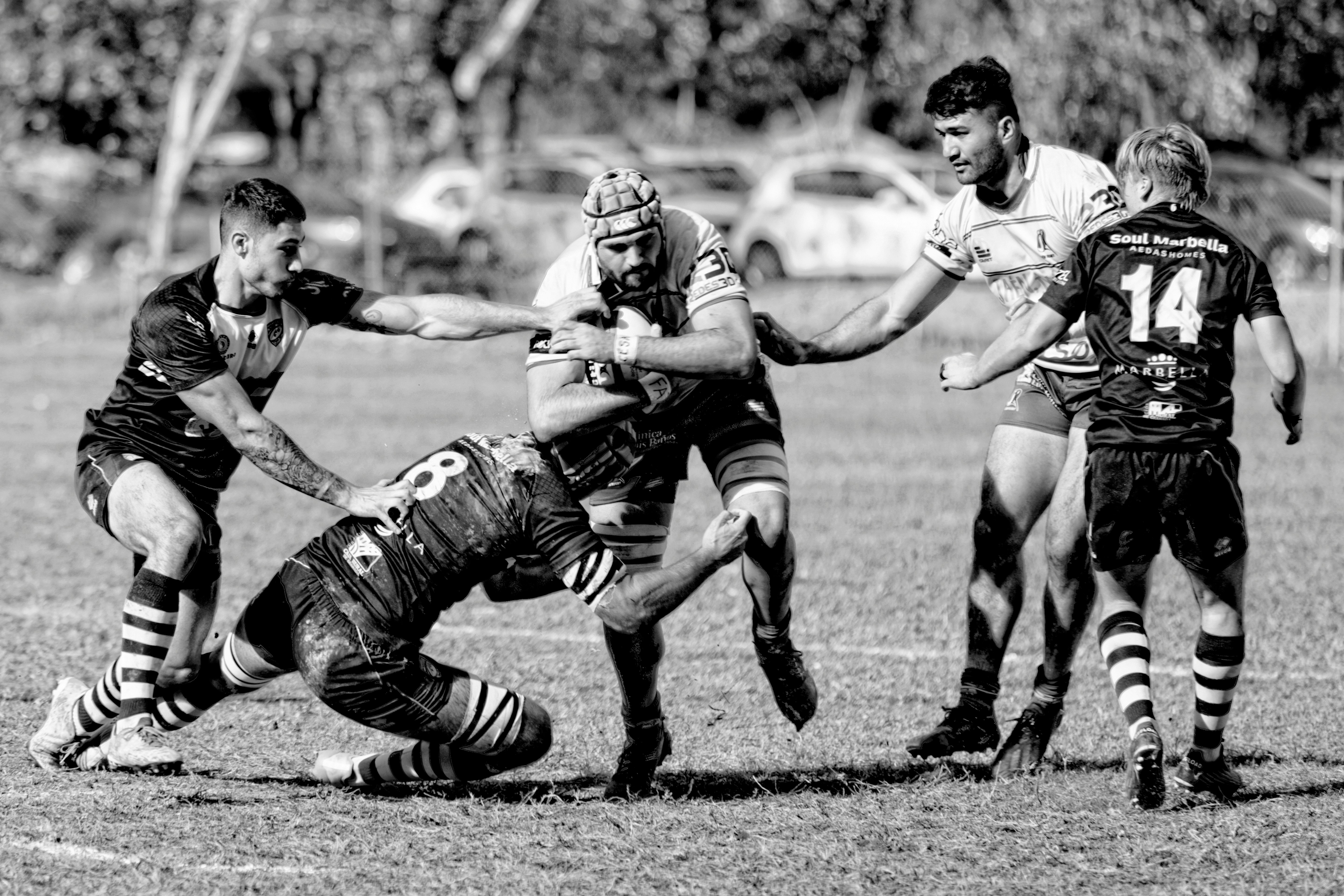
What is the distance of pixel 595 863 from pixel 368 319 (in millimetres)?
2241

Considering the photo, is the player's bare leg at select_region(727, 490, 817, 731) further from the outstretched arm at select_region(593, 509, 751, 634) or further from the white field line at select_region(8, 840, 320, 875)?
the white field line at select_region(8, 840, 320, 875)

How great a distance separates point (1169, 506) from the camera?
525cm

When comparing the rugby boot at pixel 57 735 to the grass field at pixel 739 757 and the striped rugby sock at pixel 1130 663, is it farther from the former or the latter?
the striped rugby sock at pixel 1130 663

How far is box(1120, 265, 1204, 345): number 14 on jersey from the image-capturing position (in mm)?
5242

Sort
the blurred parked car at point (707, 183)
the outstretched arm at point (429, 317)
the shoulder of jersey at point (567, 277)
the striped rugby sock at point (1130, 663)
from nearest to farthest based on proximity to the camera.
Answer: the striped rugby sock at point (1130, 663) → the shoulder of jersey at point (567, 277) → the outstretched arm at point (429, 317) → the blurred parked car at point (707, 183)

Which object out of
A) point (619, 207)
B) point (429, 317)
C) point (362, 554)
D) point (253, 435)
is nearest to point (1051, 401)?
point (619, 207)

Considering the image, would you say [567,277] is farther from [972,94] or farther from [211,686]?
[211,686]

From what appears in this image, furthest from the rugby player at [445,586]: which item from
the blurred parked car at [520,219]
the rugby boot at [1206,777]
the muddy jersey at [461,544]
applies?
the blurred parked car at [520,219]

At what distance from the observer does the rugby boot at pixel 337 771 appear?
5.59m

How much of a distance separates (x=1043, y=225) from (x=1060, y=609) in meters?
1.34

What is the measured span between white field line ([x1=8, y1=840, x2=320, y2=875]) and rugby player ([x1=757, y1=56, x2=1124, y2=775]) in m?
2.20

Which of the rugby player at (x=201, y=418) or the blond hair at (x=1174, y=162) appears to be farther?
the rugby player at (x=201, y=418)

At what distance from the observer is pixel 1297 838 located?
5023 mm

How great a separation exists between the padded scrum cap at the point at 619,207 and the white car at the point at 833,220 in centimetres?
1675
